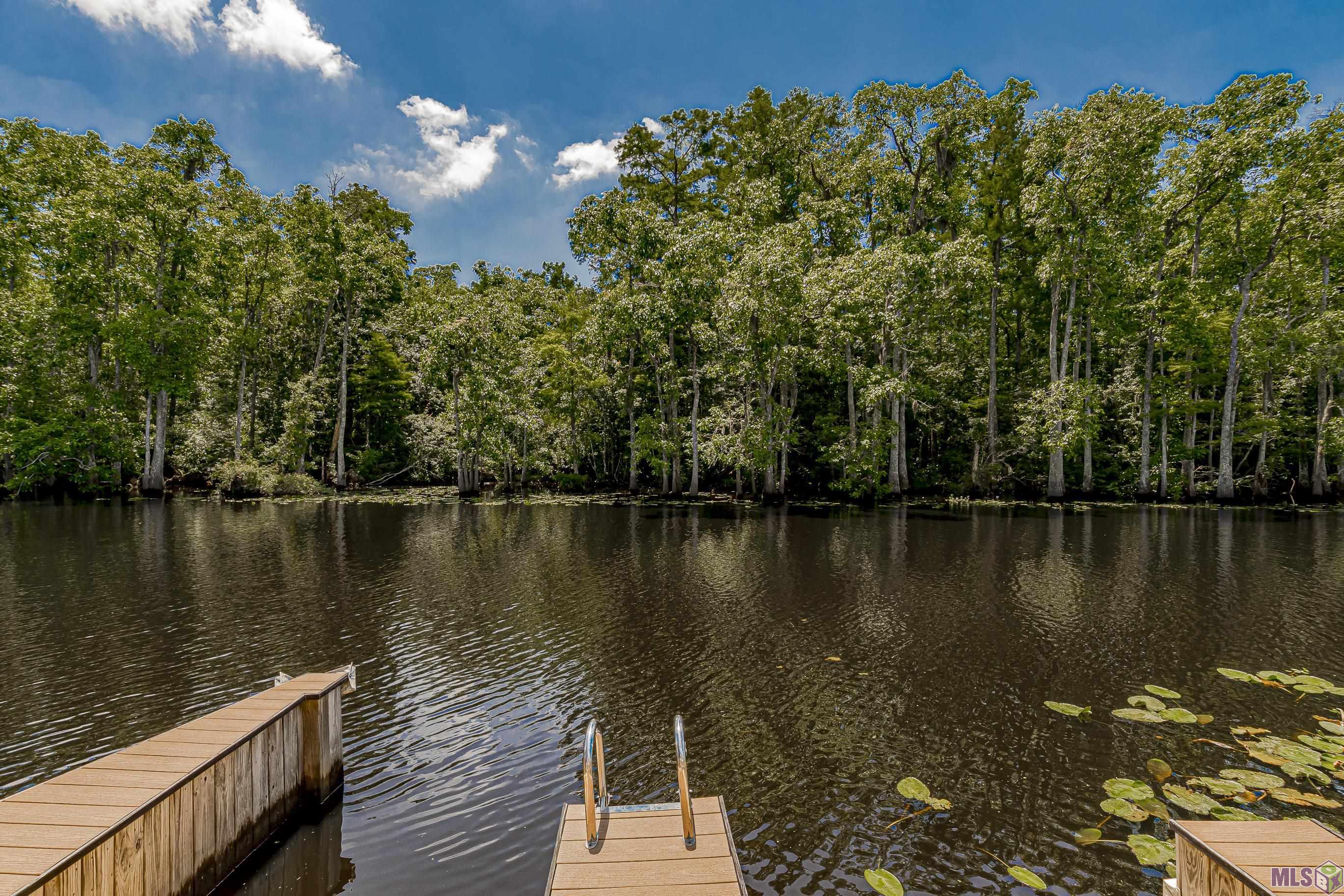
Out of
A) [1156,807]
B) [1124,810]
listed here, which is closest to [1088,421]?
[1156,807]

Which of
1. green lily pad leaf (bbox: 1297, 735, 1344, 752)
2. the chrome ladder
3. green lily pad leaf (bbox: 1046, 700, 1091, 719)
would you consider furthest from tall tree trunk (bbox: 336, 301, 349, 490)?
green lily pad leaf (bbox: 1297, 735, 1344, 752)

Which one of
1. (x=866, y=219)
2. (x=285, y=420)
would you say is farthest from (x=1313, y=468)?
(x=285, y=420)

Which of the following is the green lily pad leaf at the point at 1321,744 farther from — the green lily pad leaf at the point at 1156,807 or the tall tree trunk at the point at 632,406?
the tall tree trunk at the point at 632,406

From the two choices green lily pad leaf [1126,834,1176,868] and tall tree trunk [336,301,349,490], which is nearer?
green lily pad leaf [1126,834,1176,868]

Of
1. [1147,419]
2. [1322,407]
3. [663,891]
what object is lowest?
[663,891]

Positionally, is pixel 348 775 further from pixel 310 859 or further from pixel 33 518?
pixel 33 518

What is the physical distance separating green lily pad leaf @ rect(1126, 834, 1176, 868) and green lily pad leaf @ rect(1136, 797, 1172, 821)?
1.25ft

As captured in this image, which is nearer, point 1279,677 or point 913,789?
point 913,789

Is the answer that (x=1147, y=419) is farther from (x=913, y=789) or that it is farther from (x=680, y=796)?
(x=680, y=796)

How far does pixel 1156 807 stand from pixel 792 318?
93.3 feet

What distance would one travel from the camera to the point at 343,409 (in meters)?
39.4

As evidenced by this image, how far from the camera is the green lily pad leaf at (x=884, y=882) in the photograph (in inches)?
163

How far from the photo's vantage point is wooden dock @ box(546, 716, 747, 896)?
314 cm

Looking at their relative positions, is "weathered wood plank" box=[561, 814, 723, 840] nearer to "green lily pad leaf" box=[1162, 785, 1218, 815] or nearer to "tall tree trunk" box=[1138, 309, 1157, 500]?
"green lily pad leaf" box=[1162, 785, 1218, 815]
